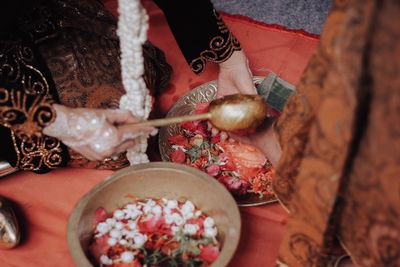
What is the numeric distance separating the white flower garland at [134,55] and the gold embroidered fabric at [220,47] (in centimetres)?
33

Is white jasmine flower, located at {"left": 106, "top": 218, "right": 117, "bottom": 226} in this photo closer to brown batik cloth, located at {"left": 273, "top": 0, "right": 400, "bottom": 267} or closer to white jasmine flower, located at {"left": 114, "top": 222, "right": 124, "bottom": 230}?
white jasmine flower, located at {"left": 114, "top": 222, "right": 124, "bottom": 230}

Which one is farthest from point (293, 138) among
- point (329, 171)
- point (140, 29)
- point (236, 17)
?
point (236, 17)

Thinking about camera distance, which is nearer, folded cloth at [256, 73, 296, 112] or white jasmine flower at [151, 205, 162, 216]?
white jasmine flower at [151, 205, 162, 216]

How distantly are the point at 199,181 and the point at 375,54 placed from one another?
15.5 inches

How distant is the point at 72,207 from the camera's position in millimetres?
866

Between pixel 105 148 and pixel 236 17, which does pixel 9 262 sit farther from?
pixel 236 17

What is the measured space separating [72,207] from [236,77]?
1.90ft

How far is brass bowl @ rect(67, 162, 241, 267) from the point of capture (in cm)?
59

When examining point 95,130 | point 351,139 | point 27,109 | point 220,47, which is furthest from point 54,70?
point 351,139

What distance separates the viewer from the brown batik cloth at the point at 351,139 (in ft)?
1.20

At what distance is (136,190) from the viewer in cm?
70

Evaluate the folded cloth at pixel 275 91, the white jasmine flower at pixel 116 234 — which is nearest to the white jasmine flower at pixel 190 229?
the white jasmine flower at pixel 116 234

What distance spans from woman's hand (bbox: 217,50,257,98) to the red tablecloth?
0.71 ft

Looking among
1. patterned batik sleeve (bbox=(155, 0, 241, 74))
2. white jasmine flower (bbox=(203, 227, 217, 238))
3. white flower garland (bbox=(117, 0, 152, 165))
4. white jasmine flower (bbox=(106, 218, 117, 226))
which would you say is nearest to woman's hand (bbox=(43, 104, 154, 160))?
white flower garland (bbox=(117, 0, 152, 165))
